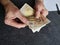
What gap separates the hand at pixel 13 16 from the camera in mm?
1065

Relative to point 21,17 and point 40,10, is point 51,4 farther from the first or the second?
point 21,17

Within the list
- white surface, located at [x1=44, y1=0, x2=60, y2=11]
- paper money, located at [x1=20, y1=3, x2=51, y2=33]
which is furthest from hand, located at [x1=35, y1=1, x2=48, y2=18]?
white surface, located at [x1=44, y1=0, x2=60, y2=11]

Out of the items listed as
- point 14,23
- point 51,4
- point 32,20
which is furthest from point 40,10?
point 51,4

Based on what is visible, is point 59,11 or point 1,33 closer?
point 1,33

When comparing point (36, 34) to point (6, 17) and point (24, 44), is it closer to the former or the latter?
point (24, 44)

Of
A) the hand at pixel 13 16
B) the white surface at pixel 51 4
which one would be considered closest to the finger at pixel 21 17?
the hand at pixel 13 16

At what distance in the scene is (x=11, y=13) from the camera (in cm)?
108

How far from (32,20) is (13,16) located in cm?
13

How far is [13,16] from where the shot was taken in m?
1.08

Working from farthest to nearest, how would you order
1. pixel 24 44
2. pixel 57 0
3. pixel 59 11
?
pixel 57 0, pixel 59 11, pixel 24 44

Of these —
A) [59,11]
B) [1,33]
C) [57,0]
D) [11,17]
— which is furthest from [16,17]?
[57,0]

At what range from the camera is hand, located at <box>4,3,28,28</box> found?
41.9 inches

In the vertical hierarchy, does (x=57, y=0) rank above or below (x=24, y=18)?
below

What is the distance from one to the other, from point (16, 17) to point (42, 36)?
0.21 meters
